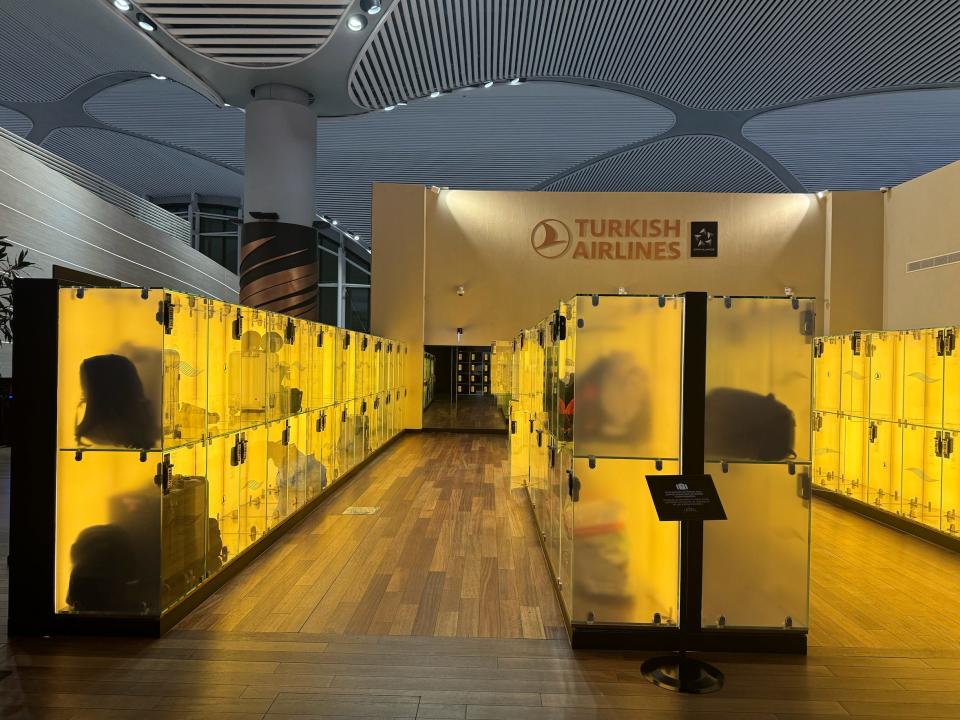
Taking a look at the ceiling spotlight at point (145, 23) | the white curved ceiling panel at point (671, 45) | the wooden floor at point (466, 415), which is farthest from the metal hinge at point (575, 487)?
the ceiling spotlight at point (145, 23)

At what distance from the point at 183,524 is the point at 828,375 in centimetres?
708

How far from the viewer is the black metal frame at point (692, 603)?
11.1 feet

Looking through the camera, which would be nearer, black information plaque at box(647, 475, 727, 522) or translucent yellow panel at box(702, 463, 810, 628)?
black information plaque at box(647, 475, 727, 522)

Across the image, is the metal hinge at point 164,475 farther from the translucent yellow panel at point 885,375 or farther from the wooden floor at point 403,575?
the translucent yellow panel at point 885,375

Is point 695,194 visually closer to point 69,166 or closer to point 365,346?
point 365,346

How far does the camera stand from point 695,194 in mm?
15805

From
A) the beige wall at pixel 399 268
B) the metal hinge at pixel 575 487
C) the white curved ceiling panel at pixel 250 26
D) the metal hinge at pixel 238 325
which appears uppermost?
the white curved ceiling panel at pixel 250 26

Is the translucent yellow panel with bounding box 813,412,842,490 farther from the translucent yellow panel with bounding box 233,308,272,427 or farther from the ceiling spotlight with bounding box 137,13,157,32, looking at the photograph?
the ceiling spotlight with bounding box 137,13,157,32

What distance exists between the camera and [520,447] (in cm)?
785

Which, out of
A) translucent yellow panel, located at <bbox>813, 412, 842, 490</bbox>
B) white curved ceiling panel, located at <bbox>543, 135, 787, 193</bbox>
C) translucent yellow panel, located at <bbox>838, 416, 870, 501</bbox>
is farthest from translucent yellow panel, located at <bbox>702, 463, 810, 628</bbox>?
white curved ceiling panel, located at <bbox>543, 135, 787, 193</bbox>

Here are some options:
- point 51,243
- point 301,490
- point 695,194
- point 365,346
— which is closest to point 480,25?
point 695,194

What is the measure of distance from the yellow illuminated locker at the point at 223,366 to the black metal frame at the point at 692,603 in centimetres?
258

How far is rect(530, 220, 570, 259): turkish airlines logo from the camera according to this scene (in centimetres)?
1576

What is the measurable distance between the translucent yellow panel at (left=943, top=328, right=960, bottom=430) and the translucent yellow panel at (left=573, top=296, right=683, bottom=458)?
3.72 m
